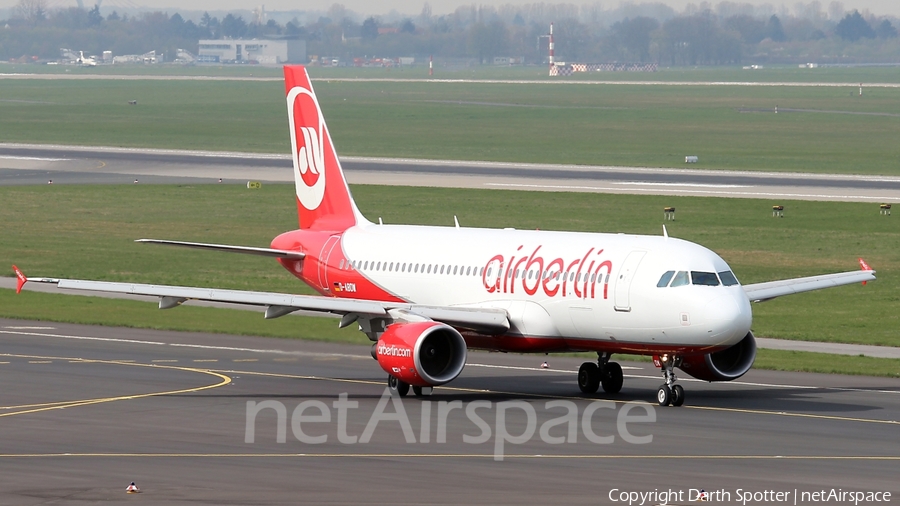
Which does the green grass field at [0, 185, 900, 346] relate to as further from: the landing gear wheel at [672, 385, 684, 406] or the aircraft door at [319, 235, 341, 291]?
the landing gear wheel at [672, 385, 684, 406]

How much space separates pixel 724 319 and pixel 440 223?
50.0 m

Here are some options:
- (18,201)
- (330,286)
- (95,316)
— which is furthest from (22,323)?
(18,201)

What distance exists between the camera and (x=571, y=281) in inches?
1625

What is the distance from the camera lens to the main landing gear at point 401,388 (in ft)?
138

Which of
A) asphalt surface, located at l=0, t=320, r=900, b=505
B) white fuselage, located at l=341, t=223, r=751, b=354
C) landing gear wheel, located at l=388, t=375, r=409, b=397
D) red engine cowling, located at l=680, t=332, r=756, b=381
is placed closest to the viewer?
asphalt surface, located at l=0, t=320, r=900, b=505

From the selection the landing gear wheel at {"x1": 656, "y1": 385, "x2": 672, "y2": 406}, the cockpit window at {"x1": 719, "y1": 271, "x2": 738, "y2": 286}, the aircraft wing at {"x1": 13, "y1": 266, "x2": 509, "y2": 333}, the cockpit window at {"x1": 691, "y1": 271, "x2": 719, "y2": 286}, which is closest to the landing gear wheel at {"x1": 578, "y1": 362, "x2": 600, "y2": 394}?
the aircraft wing at {"x1": 13, "y1": 266, "x2": 509, "y2": 333}

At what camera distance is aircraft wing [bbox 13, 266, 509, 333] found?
41219 mm

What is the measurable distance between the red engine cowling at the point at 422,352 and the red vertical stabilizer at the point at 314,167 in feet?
31.4

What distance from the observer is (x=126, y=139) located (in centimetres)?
16700

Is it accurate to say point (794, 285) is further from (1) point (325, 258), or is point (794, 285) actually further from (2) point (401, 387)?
(1) point (325, 258)

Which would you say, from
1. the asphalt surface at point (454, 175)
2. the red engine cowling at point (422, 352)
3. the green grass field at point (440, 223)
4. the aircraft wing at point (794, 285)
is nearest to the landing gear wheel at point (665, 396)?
the aircraft wing at point (794, 285)

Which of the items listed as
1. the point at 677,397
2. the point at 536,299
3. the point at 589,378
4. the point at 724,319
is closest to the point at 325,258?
the point at 536,299

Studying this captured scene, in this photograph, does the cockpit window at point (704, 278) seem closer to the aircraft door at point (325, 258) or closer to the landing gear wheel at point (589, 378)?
the landing gear wheel at point (589, 378)

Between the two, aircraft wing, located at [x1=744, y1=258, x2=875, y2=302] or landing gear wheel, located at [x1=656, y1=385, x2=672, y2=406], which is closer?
landing gear wheel, located at [x1=656, y1=385, x2=672, y2=406]
